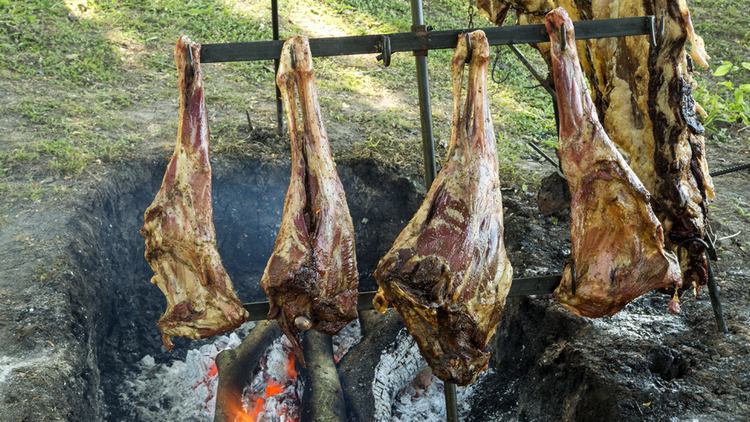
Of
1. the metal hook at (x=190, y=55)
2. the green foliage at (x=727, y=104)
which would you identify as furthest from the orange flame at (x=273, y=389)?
the green foliage at (x=727, y=104)

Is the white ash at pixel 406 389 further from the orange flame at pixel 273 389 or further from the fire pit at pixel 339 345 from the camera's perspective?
the orange flame at pixel 273 389

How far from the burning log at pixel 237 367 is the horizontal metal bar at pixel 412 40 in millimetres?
1922

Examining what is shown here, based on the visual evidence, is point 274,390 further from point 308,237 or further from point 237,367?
point 308,237

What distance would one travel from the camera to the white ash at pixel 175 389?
173 inches

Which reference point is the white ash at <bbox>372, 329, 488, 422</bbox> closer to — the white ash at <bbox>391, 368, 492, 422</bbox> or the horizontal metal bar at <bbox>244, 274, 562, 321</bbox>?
the white ash at <bbox>391, 368, 492, 422</bbox>

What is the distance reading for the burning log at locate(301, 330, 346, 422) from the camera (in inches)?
163

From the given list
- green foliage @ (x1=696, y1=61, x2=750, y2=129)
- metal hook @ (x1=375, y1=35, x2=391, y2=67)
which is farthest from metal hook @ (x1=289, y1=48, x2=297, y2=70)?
green foliage @ (x1=696, y1=61, x2=750, y2=129)

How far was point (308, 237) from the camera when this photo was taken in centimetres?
286

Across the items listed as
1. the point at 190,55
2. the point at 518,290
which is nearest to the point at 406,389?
the point at 518,290

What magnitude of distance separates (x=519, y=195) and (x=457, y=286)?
8.54ft

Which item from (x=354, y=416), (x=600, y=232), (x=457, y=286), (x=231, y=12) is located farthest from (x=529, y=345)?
→ (x=231, y=12)

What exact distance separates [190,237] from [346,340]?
2355 mm

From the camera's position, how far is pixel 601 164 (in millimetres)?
2947

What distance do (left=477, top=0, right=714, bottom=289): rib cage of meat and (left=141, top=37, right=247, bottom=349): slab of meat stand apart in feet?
6.64
